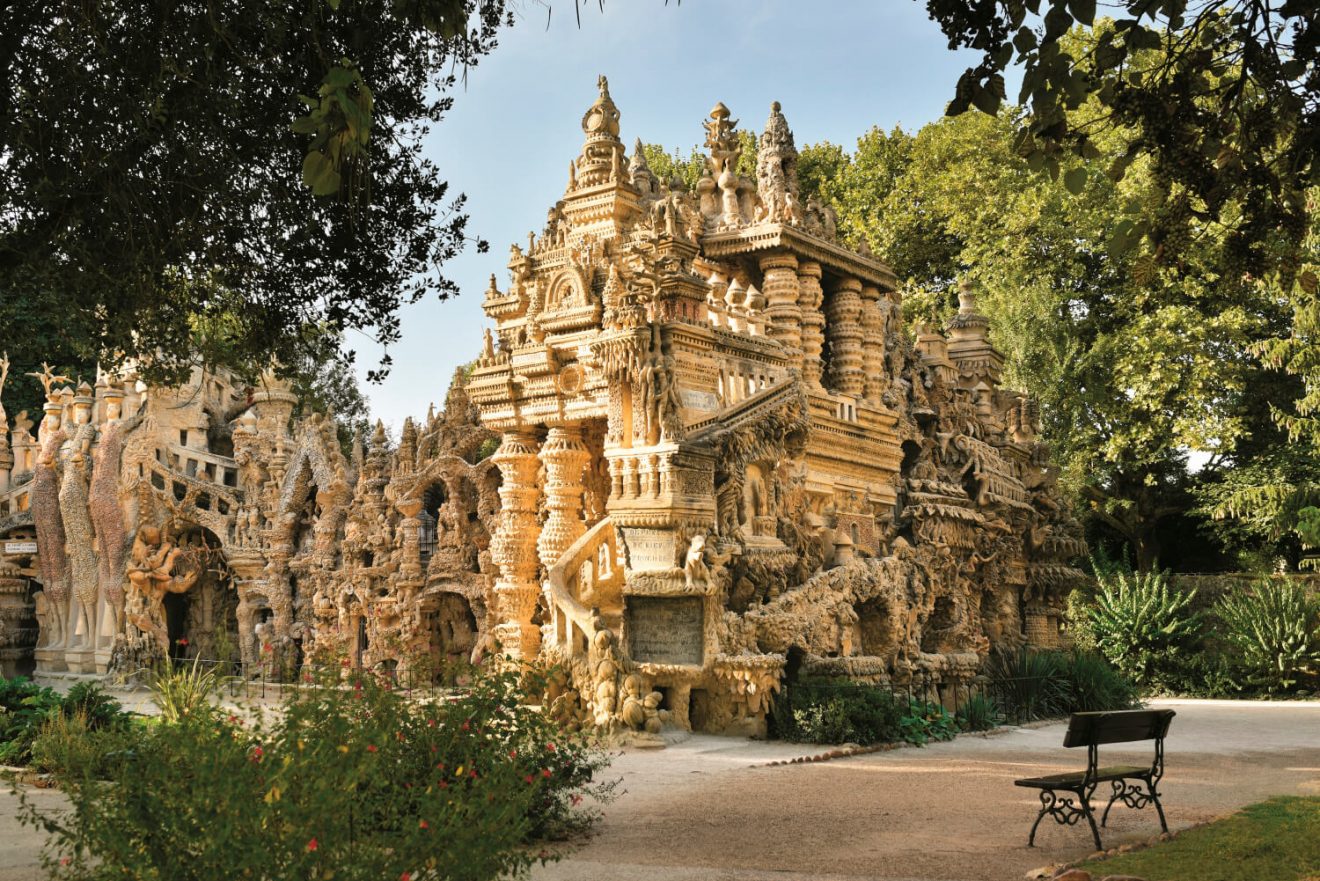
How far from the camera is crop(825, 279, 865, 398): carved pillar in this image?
18.5 meters

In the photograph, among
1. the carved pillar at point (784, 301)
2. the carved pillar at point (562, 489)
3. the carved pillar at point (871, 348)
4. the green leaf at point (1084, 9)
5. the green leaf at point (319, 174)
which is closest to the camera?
the green leaf at point (319, 174)

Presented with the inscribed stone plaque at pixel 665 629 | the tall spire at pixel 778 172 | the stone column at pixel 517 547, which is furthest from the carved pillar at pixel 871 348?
the inscribed stone plaque at pixel 665 629

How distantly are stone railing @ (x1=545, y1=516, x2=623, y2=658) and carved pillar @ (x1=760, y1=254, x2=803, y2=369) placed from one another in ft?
13.7

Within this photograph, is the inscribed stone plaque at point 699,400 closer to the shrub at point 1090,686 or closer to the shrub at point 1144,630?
the shrub at point 1090,686

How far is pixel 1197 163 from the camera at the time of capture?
5453 mm

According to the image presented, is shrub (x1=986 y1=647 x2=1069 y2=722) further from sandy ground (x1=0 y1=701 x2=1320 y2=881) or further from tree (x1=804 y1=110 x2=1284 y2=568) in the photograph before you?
tree (x1=804 y1=110 x2=1284 y2=568)

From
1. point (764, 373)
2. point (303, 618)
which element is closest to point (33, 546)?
point (303, 618)

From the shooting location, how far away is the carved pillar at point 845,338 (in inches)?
729

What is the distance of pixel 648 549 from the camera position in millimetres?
14102

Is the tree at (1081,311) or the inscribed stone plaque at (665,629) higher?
the tree at (1081,311)

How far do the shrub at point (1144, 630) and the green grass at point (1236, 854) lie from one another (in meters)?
16.3

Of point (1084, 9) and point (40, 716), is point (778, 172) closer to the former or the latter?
point (40, 716)

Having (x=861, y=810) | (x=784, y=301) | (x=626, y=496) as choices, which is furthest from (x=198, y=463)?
(x=861, y=810)

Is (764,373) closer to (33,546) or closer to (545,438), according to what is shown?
(545,438)
